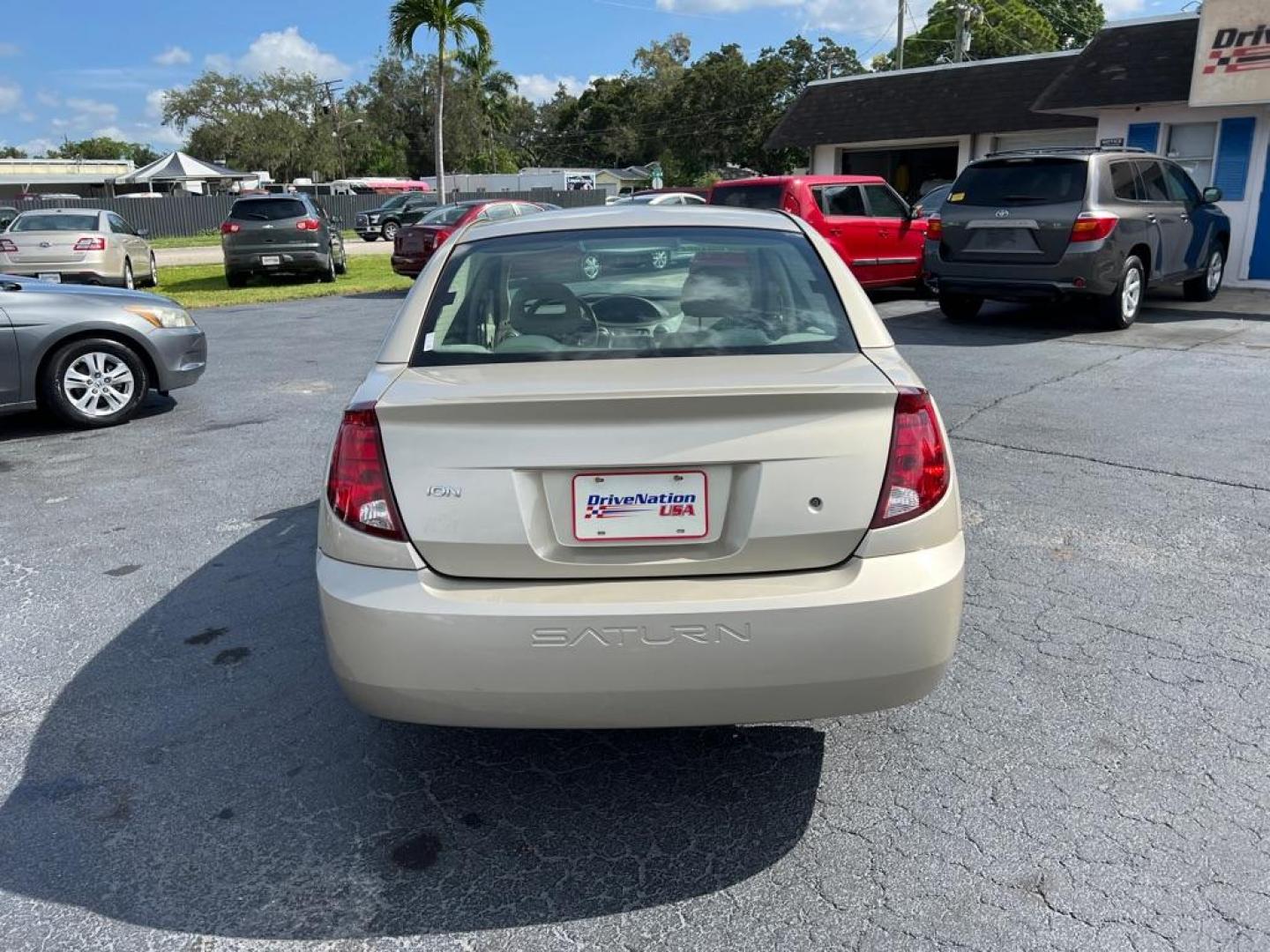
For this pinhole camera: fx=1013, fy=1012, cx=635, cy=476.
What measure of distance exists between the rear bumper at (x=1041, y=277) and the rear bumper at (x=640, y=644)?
29.7 feet

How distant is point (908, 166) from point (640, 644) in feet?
91.1

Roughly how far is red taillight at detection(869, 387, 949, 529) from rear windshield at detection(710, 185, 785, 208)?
36.3 ft

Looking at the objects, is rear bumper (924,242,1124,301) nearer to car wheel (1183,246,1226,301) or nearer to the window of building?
car wheel (1183,246,1226,301)

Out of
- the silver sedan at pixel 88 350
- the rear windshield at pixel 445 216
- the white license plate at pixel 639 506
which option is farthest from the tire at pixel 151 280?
the white license plate at pixel 639 506

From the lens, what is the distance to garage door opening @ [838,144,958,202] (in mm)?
27297

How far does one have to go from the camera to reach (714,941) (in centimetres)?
236

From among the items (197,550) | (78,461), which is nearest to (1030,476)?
(197,550)

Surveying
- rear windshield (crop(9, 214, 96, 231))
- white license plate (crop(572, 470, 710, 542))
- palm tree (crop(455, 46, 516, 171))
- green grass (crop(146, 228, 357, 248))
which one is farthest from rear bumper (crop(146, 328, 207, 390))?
palm tree (crop(455, 46, 516, 171))

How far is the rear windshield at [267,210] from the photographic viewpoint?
1839 centimetres

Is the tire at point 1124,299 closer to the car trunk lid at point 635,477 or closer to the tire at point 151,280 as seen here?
the car trunk lid at point 635,477

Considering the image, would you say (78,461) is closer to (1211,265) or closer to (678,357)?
(678,357)

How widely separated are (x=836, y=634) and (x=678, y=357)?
36.4 inches

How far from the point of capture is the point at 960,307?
40.6 feet

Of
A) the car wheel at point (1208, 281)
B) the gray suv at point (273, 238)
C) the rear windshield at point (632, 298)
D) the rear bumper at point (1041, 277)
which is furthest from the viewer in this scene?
the gray suv at point (273, 238)
